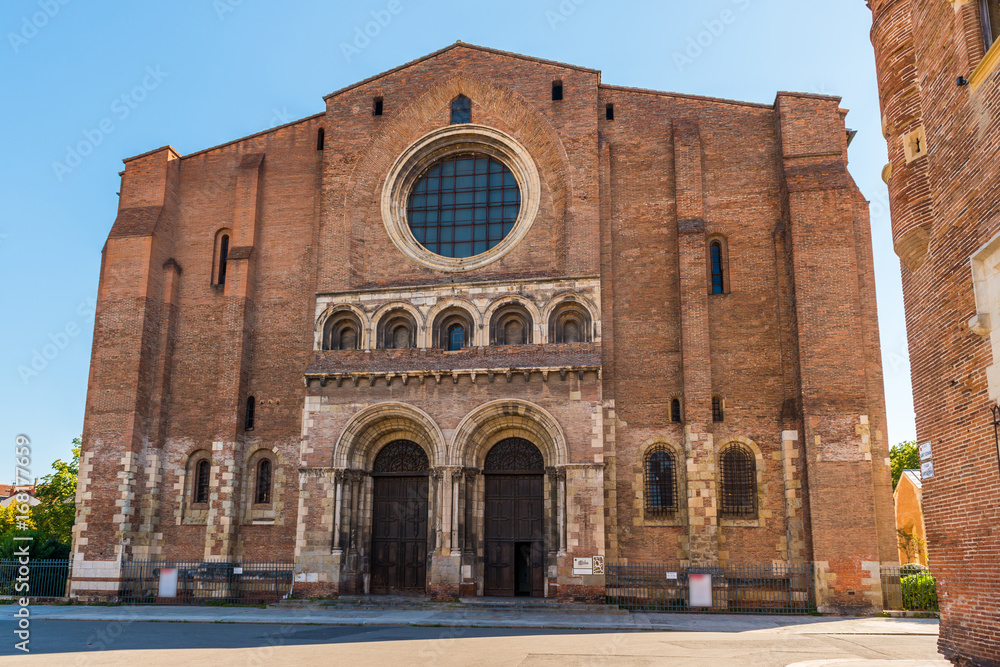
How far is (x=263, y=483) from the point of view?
25406mm

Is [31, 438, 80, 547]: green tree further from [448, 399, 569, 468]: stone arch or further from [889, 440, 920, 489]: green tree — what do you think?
[889, 440, 920, 489]: green tree

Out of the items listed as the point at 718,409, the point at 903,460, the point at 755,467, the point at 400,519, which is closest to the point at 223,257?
the point at 400,519

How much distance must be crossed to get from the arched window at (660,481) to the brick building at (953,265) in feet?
37.9

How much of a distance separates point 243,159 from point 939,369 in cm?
2382

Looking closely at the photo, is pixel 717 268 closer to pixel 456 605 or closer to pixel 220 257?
pixel 456 605

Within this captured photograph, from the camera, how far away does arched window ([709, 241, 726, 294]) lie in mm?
24062

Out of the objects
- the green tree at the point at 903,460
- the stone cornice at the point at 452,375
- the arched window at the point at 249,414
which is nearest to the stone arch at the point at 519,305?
the stone cornice at the point at 452,375

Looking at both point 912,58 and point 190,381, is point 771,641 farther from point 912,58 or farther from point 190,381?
point 190,381

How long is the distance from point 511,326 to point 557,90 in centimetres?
795

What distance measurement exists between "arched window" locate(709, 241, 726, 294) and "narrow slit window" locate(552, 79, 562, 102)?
22.7ft

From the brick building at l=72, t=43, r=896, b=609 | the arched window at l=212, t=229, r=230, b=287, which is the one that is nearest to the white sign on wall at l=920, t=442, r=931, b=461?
the brick building at l=72, t=43, r=896, b=609

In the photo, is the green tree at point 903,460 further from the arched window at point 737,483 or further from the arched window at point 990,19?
the arched window at point 990,19

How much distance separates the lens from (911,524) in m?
41.9

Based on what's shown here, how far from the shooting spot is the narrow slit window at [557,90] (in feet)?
84.0
